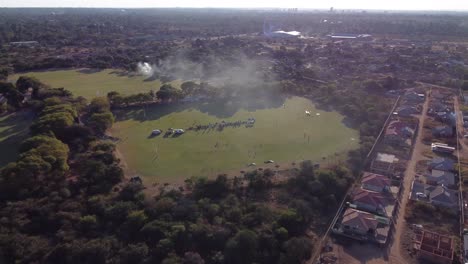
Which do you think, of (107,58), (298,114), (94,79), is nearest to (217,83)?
(298,114)

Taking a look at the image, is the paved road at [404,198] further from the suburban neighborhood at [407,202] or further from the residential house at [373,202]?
the residential house at [373,202]

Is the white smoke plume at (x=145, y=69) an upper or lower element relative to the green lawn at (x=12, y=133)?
upper

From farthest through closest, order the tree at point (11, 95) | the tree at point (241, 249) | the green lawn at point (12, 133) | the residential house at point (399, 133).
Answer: the tree at point (11, 95) < the residential house at point (399, 133) < the green lawn at point (12, 133) < the tree at point (241, 249)

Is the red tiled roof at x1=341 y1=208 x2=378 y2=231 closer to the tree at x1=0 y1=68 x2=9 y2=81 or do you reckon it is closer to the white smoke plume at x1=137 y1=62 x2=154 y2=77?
the white smoke plume at x1=137 y1=62 x2=154 y2=77

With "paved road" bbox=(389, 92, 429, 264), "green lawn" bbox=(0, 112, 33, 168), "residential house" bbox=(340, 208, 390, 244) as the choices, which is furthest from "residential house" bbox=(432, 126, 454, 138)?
"green lawn" bbox=(0, 112, 33, 168)

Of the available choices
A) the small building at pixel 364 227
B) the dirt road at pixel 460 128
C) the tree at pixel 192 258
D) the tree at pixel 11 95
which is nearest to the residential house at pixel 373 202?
the small building at pixel 364 227
